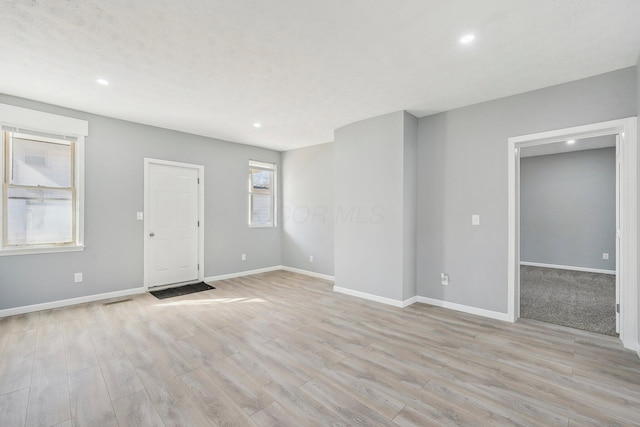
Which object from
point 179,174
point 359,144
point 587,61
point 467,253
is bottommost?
point 467,253

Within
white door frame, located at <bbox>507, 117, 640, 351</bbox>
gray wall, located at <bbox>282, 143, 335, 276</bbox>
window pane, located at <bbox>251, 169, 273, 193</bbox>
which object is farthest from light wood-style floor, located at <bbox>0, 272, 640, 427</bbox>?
window pane, located at <bbox>251, 169, 273, 193</bbox>

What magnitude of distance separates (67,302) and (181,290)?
143 centimetres

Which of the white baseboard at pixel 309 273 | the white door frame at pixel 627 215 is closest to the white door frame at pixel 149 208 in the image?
the white baseboard at pixel 309 273

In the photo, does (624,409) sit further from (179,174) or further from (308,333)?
(179,174)

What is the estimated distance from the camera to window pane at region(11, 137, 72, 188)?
12.0 feet

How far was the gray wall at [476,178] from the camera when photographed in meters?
3.08

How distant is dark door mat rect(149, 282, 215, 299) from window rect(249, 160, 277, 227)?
5.26ft

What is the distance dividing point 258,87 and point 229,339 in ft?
9.08

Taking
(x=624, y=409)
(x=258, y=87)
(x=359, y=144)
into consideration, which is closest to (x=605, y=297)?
(x=624, y=409)

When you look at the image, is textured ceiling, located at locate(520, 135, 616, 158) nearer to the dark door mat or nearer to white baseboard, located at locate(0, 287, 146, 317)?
the dark door mat

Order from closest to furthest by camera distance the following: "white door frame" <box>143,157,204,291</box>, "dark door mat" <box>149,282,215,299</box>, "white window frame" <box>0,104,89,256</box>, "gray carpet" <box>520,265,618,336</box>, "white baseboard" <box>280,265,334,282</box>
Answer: "gray carpet" <box>520,265,618,336</box> → "white window frame" <box>0,104,89,256</box> → "dark door mat" <box>149,282,215,299</box> → "white door frame" <box>143,157,204,291</box> → "white baseboard" <box>280,265,334,282</box>

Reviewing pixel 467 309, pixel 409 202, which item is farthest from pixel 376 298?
pixel 409 202

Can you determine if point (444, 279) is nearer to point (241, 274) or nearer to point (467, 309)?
point (467, 309)

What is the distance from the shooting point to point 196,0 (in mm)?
1925
